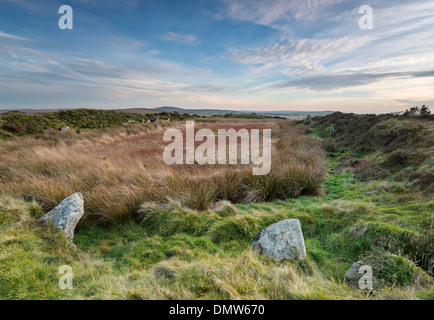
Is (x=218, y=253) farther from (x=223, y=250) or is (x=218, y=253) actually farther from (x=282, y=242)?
(x=282, y=242)

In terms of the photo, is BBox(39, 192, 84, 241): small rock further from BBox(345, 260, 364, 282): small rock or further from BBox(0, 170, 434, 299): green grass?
BBox(345, 260, 364, 282): small rock

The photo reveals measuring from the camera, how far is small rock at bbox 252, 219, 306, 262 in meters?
3.05

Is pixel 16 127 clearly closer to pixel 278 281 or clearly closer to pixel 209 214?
pixel 209 214

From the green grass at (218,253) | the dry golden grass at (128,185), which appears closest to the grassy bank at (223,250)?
the green grass at (218,253)

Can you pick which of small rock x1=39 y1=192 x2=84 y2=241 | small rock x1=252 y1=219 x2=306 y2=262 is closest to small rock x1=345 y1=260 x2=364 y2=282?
small rock x1=252 y1=219 x2=306 y2=262

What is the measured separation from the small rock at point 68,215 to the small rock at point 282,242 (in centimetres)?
352

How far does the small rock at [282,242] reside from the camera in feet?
9.99

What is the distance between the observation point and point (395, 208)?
430cm

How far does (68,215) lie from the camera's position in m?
3.95

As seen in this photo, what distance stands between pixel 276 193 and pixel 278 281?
428 centimetres

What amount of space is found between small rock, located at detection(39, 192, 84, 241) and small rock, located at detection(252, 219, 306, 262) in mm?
3516

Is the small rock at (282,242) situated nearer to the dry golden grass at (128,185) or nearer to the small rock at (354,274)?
the small rock at (354,274)

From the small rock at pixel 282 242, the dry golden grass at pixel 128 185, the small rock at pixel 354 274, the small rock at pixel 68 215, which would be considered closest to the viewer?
the small rock at pixel 354 274
